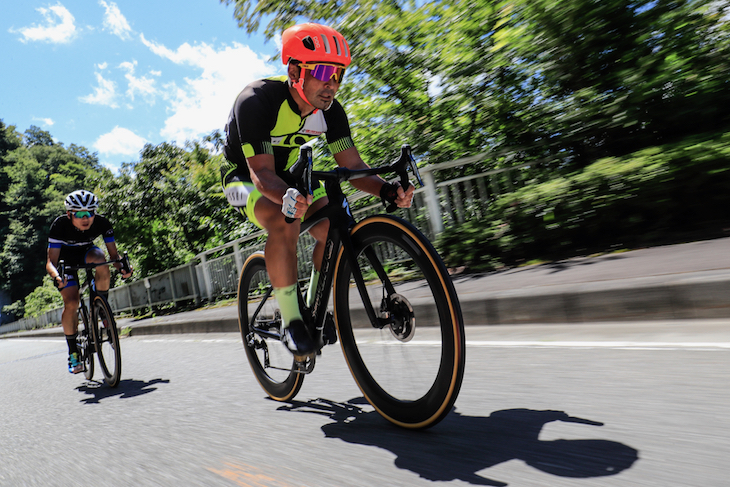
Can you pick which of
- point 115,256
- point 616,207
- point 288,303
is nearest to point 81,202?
point 115,256

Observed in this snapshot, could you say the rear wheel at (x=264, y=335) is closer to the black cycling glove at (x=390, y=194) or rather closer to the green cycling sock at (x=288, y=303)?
the green cycling sock at (x=288, y=303)

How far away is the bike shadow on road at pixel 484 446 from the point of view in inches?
71.9

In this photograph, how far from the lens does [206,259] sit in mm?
14812

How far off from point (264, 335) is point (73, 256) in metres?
3.45

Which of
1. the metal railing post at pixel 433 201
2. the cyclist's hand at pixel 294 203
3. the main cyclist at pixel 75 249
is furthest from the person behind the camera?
the metal railing post at pixel 433 201

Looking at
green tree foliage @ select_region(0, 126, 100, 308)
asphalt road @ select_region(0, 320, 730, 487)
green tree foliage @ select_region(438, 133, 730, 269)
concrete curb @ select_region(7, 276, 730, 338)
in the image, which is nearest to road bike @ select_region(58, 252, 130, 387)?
asphalt road @ select_region(0, 320, 730, 487)

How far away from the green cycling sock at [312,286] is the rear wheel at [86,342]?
3804mm

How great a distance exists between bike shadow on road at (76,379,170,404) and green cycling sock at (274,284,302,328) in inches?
87.9

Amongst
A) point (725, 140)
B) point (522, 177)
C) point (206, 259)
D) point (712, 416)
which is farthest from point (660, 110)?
point (206, 259)

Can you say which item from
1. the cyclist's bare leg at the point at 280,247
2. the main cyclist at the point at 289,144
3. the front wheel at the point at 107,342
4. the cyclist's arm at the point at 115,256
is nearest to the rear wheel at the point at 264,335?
the cyclist's bare leg at the point at 280,247

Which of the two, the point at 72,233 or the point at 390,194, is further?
the point at 72,233

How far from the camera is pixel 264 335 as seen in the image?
141 inches

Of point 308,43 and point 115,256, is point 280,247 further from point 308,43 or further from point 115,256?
point 115,256

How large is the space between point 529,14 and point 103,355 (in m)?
6.37
